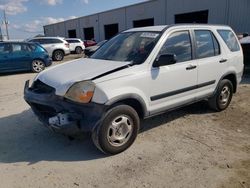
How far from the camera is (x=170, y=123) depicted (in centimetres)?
531

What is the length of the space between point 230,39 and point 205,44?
1015 mm

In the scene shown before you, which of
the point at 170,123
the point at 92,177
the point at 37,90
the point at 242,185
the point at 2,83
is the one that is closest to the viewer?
the point at 242,185

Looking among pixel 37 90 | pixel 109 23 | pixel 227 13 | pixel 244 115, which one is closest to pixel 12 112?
pixel 37 90

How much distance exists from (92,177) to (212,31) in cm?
369

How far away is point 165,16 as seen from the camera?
1062 inches

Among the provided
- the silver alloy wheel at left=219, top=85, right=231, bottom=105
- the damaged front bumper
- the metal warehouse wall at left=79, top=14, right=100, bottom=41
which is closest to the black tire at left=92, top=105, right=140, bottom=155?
the damaged front bumper

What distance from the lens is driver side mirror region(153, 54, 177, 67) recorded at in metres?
4.21

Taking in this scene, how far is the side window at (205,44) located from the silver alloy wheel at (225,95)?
2.74 feet

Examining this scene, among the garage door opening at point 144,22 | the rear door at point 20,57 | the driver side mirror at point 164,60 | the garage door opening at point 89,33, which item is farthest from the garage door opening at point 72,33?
the driver side mirror at point 164,60

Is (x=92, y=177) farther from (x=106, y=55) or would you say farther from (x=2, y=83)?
(x=2, y=83)

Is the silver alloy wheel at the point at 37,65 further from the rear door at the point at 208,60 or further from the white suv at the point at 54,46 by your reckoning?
the rear door at the point at 208,60

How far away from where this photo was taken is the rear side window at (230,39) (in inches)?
227

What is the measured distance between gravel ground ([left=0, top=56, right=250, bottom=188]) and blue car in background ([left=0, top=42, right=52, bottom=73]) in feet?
23.6

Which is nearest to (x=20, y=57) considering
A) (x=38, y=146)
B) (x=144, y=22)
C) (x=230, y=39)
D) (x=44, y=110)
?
(x=38, y=146)
